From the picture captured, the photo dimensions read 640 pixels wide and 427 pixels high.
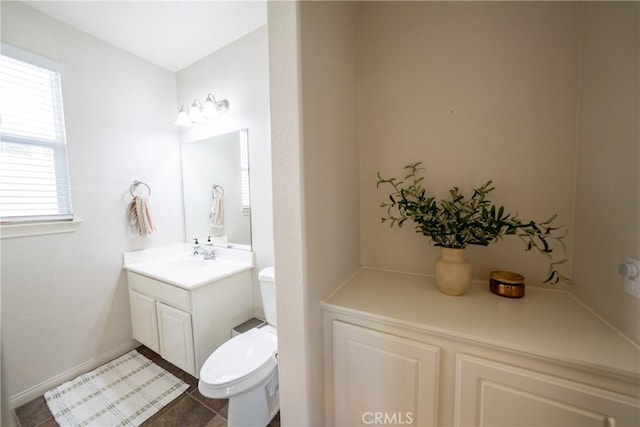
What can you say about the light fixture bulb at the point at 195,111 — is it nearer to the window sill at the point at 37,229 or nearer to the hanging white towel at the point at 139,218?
the hanging white towel at the point at 139,218

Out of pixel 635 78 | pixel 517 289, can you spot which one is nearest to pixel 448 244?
pixel 517 289

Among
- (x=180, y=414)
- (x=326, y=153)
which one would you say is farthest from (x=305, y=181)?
(x=180, y=414)

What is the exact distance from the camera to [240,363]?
1.28 meters

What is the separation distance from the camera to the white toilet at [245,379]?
3.84 ft

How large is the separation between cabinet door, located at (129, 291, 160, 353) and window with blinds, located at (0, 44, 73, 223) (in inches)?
31.3

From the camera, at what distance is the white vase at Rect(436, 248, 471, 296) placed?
952 millimetres

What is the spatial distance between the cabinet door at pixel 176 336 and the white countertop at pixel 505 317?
46.6 inches

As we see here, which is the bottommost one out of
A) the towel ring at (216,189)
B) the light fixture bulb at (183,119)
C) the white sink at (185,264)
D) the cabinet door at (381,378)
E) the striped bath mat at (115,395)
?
the striped bath mat at (115,395)

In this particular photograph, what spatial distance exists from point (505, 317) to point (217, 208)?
6.95ft

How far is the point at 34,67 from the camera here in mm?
1521

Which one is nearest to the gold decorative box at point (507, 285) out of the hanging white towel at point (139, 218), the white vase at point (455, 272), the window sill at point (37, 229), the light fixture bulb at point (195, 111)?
the white vase at point (455, 272)

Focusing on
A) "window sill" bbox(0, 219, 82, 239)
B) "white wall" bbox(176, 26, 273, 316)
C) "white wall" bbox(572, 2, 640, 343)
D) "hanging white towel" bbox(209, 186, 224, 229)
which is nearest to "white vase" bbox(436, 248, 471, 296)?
"white wall" bbox(572, 2, 640, 343)

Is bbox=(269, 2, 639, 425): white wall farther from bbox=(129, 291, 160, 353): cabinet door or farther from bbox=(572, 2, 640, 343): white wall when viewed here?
bbox=(129, 291, 160, 353): cabinet door

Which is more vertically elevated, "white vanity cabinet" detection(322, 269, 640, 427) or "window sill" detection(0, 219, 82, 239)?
"window sill" detection(0, 219, 82, 239)
